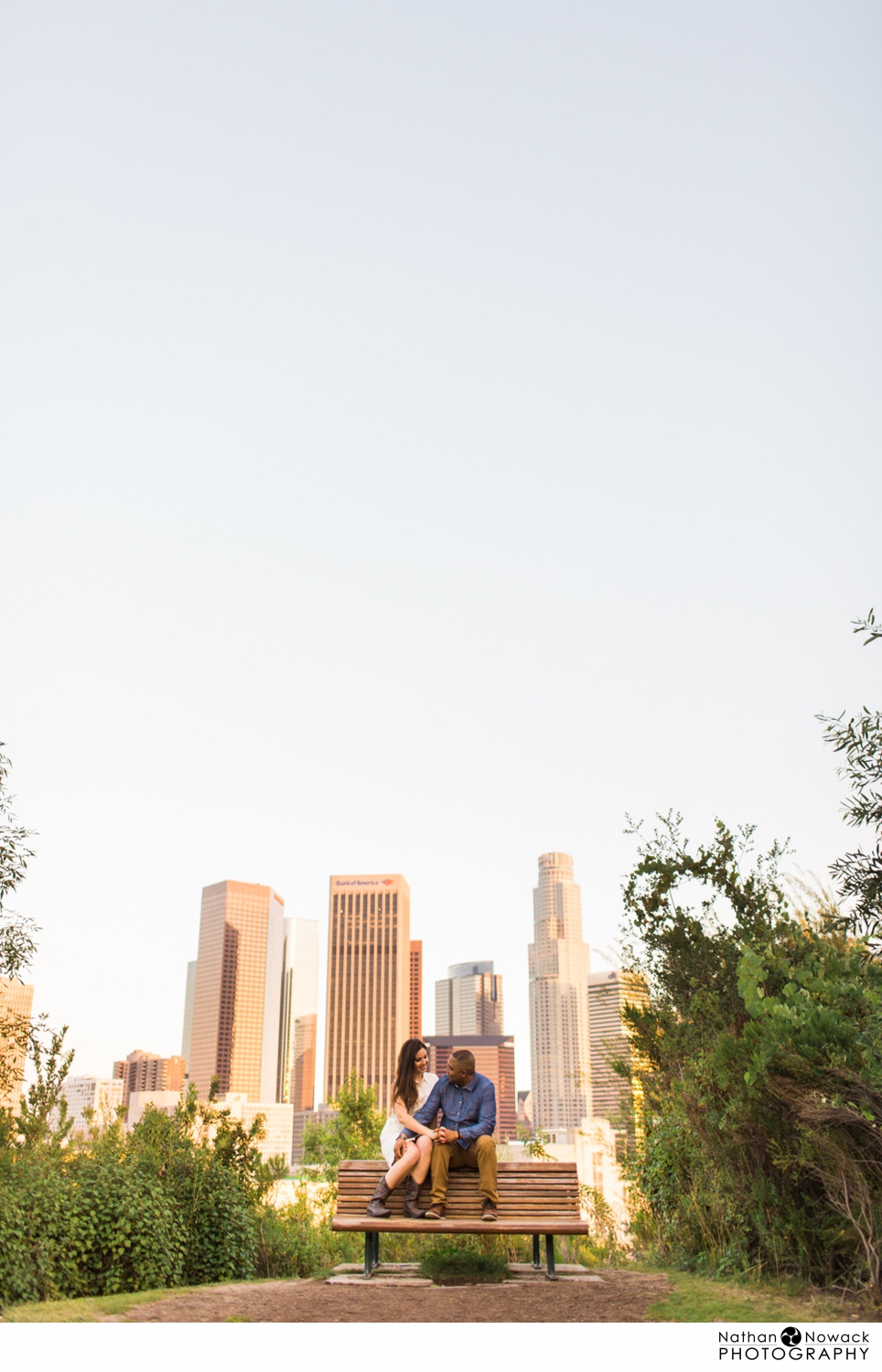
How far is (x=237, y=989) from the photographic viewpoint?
18638cm

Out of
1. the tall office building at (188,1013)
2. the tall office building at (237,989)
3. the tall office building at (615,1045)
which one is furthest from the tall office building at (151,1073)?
the tall office building at (615,1045)

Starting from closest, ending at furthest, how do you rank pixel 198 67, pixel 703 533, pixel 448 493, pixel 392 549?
pixel 198 67, pixel 703 533, pixel 448 493, pixel 392 549

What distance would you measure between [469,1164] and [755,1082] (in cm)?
171

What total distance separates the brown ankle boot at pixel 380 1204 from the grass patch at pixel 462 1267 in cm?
37

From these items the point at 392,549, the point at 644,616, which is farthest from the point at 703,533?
the point at 392,549

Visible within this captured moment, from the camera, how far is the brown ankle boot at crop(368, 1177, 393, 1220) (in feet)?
14.8

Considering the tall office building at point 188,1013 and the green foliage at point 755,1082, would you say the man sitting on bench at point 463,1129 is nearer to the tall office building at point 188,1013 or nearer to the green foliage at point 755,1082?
the green foliage at point 755,1082

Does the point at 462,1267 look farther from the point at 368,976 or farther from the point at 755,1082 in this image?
the point at 368,976

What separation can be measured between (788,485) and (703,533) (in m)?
1.42

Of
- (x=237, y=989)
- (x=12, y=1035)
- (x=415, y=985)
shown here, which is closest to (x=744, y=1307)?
(x=12, y=1035)

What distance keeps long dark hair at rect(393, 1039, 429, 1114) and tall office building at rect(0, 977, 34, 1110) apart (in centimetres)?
239

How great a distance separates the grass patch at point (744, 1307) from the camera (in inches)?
135

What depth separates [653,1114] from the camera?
6.10m
